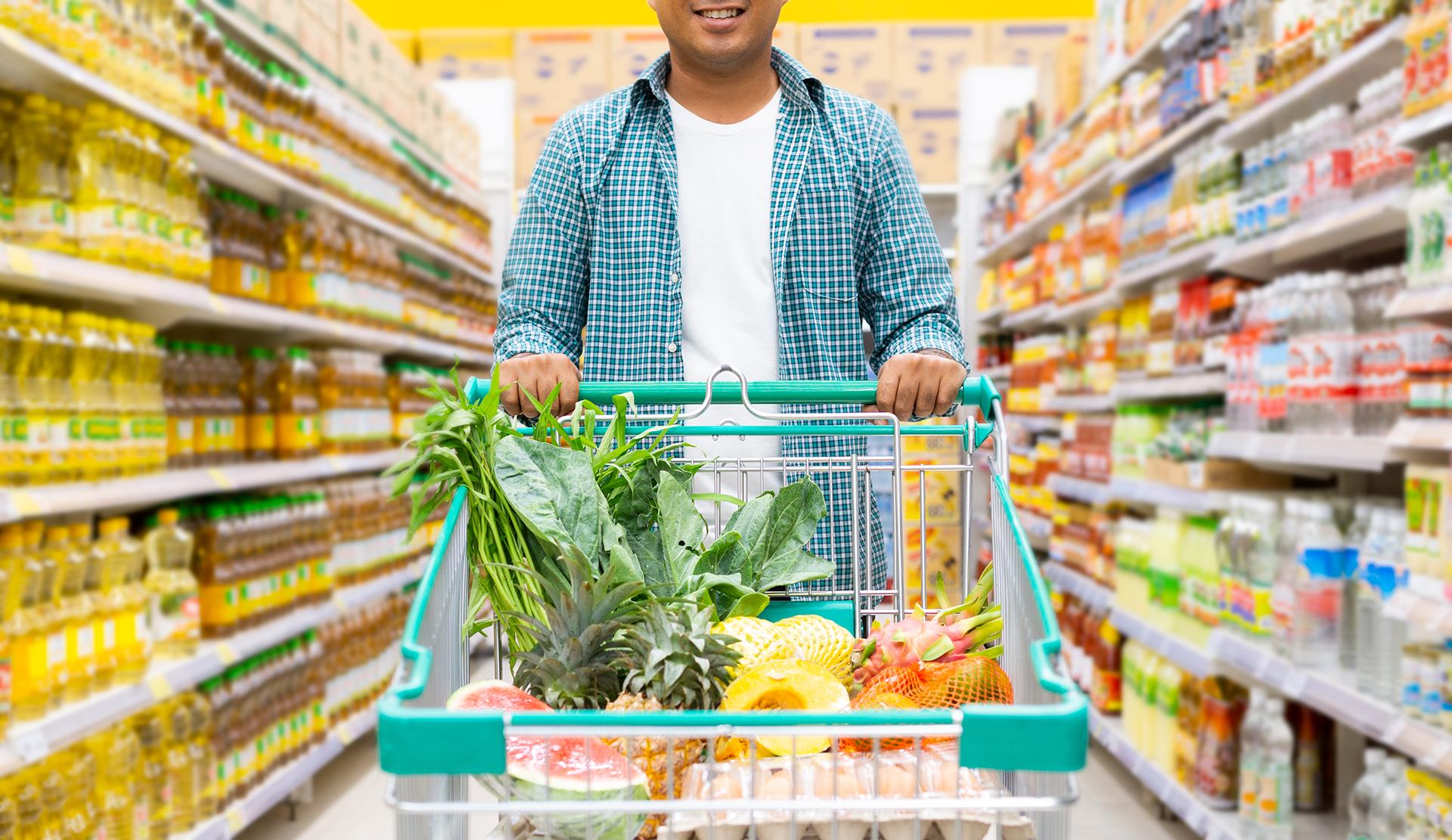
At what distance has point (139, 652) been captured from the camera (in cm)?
302

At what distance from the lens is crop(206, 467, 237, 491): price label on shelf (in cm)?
344

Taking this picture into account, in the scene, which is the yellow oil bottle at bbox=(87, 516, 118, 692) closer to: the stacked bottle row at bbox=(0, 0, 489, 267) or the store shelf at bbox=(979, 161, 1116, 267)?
the stacked bottle row at bbox=(0, 0, 489, 267)

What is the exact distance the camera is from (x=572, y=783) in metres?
0.96

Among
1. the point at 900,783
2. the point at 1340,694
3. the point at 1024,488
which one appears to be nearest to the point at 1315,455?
the point at 1340,694

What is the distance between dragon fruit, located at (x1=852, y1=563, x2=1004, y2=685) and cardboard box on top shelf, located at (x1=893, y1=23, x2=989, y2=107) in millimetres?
6730

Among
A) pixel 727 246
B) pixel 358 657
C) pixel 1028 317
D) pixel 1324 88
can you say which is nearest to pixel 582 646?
pixel 727 246

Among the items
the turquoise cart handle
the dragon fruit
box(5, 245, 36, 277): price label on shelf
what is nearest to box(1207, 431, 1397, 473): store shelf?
the turquoise cart handle

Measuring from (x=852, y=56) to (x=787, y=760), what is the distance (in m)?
7.11

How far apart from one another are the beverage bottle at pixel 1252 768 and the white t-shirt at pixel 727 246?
202cm

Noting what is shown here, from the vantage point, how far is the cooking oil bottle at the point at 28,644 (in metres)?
2.57

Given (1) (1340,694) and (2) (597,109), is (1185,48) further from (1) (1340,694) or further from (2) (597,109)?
(2) (597,109)

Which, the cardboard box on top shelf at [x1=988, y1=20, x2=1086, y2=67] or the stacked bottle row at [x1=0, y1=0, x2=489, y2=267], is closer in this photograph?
the stacked bottle row at [x1=0, y1=0, x2=489, y2=267]

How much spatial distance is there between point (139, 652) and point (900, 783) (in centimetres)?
255

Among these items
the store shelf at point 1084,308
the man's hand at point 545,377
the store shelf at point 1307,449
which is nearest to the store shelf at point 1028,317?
the store shelf at point 1084,308
